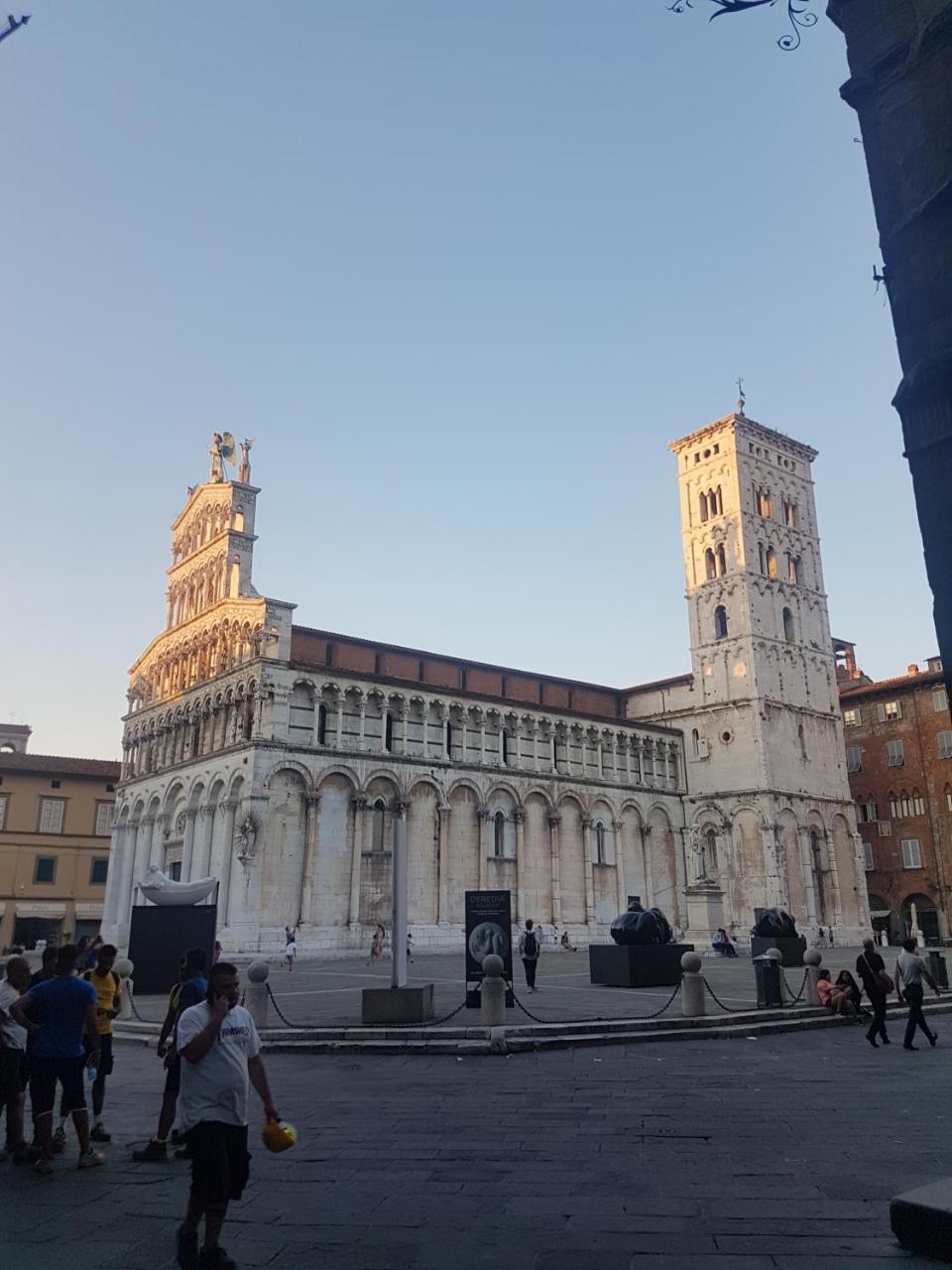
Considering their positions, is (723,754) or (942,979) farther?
(723,754)

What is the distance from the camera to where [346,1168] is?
7195 mm

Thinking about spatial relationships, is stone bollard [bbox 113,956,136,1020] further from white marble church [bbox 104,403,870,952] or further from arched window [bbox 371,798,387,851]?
arched window [bbox 371,798,387,851]

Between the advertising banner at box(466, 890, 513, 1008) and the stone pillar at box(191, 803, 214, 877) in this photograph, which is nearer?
the advertising banner at box(466, 890, 513, 1008)

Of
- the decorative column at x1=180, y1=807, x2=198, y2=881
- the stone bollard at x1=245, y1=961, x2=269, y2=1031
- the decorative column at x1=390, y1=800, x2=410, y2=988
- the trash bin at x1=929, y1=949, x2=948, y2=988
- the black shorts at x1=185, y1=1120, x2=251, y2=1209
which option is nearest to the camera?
the black shorts at x1=185, y1=1120, x2=251, y2=1209

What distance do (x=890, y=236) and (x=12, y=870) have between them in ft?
178

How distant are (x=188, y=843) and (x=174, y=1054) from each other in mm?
34302

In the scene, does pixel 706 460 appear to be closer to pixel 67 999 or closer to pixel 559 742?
pixel 559 742

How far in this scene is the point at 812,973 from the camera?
60.9ft

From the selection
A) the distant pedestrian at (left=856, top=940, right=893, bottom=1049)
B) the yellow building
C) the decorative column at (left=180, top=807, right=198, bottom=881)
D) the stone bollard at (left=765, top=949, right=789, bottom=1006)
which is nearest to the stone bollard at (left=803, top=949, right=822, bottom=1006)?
the stone bollard at (left=765, top=949, right=789, bottom=1006)

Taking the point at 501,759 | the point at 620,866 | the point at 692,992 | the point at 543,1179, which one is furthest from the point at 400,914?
the point at 620,866

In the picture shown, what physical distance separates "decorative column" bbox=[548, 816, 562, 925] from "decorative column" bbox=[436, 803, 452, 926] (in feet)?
21.2

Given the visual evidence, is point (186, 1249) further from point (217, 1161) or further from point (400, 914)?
point (400, 914)

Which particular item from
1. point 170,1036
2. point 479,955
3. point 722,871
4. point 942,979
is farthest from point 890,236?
point 722,871

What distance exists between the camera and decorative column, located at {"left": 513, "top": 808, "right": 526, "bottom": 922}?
4356 cm
